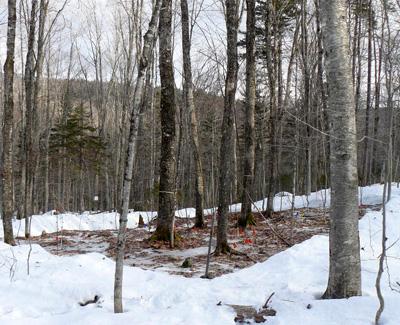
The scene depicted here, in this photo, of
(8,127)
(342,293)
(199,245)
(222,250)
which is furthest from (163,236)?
(342,293)

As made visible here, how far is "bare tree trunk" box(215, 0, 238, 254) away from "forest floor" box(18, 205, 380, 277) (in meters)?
0.57

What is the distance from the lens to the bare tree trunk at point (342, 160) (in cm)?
366

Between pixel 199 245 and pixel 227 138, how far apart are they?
9.49 feet

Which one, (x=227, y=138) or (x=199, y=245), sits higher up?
(x=227, y=138)

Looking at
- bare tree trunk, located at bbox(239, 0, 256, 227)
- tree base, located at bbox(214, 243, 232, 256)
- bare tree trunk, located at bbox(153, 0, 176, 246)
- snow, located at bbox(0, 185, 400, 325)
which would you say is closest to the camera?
snow, located at bbox(0, 185, 400, 325)

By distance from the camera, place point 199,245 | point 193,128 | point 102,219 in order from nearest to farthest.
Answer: point 199,245, point 193,128, point 102,219

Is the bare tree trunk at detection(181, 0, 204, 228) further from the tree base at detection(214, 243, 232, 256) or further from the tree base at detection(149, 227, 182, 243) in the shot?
the tree base at detection(214, 243, 232, 256)

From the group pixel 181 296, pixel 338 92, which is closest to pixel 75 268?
pixel 181 296

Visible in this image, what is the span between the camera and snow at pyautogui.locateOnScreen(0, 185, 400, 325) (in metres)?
3.54

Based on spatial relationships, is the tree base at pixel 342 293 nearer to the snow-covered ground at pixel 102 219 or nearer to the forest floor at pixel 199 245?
the forest floor at pixel 199 245

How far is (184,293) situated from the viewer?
Answer: 4477 millimetres

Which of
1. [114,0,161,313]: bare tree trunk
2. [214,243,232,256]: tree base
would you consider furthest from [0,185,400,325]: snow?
[214,243,232,256]: tree base

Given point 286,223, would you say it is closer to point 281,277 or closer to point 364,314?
point 281,277

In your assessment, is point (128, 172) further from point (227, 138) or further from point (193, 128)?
point (193, 128)
